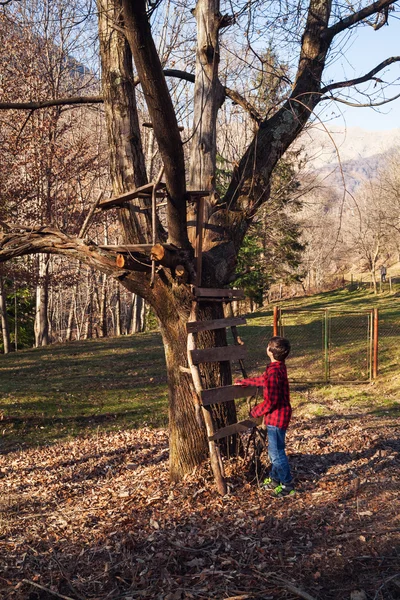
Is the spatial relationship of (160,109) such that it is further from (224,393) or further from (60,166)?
(60,166)

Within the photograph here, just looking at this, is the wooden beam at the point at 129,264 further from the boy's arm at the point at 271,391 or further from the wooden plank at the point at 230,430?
the wooden plank at the point at 230,430

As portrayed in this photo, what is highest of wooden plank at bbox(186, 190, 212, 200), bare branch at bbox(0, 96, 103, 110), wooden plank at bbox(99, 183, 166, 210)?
bare branch at bbox(0, 96, 103, 110)

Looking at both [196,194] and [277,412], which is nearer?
[196,194]

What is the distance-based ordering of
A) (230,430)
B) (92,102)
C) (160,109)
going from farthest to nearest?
(92,102) → (230,430) → (160,109)

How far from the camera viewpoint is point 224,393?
5750 millimetres

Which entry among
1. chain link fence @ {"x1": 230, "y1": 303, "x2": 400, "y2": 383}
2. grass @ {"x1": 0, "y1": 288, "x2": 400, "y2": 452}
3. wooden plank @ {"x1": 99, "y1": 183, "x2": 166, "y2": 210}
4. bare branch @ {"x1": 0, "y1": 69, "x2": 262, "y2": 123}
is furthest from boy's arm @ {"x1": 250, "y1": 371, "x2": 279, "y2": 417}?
chain link fence @ {"x1": 230, "y1": 303, "x2": 400, "y2": 383}

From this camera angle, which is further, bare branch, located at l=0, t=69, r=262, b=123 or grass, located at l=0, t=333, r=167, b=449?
grass, located at l=0, t=333, r=167, b=449

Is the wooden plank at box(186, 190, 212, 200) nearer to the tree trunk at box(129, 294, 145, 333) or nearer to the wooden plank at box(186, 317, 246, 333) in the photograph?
the wooden plank at box(186, 317, 246, 333)

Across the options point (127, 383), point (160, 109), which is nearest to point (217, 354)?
point (160, 109)

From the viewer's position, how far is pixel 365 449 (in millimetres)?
6816

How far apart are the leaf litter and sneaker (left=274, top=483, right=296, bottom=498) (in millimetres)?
90

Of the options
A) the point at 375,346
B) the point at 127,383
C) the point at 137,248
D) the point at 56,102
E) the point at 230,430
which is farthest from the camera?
the point at 127,383

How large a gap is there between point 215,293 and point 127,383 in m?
9.44

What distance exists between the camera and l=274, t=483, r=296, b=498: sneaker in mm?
5371
